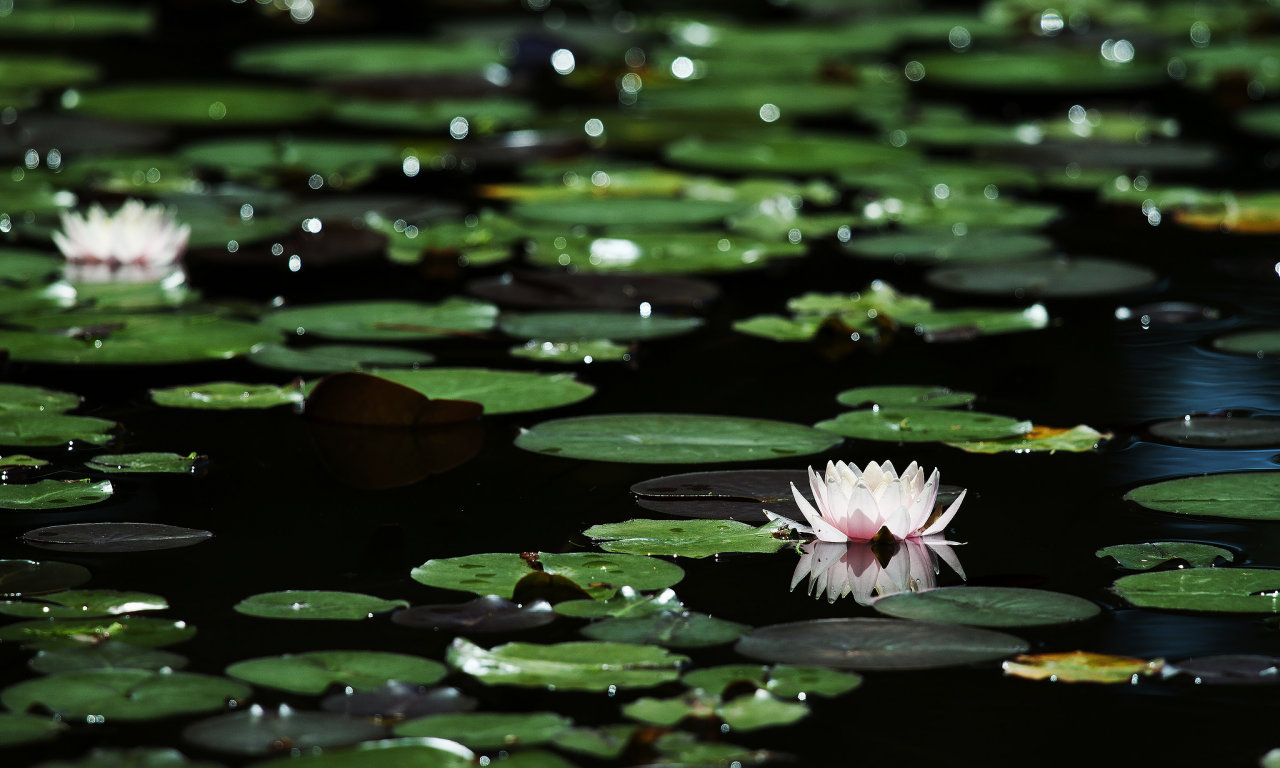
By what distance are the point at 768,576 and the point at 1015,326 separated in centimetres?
144

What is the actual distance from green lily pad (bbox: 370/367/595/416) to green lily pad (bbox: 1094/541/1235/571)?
1.04 m

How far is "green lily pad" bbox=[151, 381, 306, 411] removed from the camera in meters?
3.03

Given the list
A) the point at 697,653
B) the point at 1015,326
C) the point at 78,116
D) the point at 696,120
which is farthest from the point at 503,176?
the point at 697,653

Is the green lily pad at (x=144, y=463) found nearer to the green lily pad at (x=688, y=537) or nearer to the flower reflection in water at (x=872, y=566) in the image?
the green lily pad at (x=688, y=537)

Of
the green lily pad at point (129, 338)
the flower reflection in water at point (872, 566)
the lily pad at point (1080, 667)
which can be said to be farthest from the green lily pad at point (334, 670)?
the green lily pad at point (129, 338)

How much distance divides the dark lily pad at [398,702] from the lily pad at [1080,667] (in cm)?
63

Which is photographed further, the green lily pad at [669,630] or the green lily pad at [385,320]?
the green lily pad at [385,320]

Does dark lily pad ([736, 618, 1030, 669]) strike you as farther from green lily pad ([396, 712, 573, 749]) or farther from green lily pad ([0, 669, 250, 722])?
green lily pad ([0, 669, 250, 722])

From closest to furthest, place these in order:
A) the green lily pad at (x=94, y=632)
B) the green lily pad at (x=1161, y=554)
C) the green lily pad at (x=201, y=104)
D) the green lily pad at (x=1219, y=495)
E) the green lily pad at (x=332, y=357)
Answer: the green lily pad at (x=94, y=632) → the green lily pad at (x=1161, y=554) → the green lily pad at (x=1219, y=495) → the green lily pad at (x=332, y=357) → the green lily pad at (x=201, y=104)

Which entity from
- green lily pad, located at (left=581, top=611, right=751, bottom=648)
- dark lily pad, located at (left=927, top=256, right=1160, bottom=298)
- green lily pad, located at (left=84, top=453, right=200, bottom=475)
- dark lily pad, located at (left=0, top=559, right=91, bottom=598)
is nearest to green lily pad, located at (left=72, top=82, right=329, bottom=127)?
dark lily pad, located at (left=927, top=256, right=1160, bottom=298)

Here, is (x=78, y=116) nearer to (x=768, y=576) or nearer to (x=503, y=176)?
(x=503, y=176)

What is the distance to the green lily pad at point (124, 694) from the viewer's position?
183 centimetres

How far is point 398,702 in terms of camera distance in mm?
1854

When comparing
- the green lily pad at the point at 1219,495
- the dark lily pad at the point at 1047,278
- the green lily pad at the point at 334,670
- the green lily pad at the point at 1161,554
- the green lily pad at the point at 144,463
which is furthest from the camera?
the dark lily pad at the point at 1047,278
